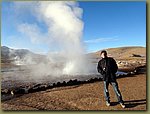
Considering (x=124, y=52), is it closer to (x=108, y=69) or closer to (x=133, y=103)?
(x=108, y=69)

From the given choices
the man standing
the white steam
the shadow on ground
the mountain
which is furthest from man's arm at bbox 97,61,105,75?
the shadow on ground

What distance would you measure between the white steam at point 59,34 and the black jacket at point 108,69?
0.30 meters

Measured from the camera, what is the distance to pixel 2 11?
4180 millimetres

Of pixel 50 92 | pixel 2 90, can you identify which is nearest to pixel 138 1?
pixel 50 92

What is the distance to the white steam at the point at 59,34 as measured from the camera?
4.21 metres

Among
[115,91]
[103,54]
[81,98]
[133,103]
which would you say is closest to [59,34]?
[103,54]

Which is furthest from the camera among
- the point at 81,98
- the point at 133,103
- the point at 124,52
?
the point at 124,52

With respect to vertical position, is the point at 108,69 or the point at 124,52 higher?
the point at 124,52

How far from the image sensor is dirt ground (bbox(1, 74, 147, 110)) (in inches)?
159

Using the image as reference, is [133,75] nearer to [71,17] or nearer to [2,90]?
[71,17]

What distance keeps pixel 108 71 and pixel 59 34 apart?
831mm

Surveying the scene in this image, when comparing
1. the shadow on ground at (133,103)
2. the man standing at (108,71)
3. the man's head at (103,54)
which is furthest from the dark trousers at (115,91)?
the man's head at (103,54)

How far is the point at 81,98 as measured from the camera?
4.19m

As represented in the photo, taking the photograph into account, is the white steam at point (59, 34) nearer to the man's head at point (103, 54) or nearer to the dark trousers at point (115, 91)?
the man's head at point (103, 54)
